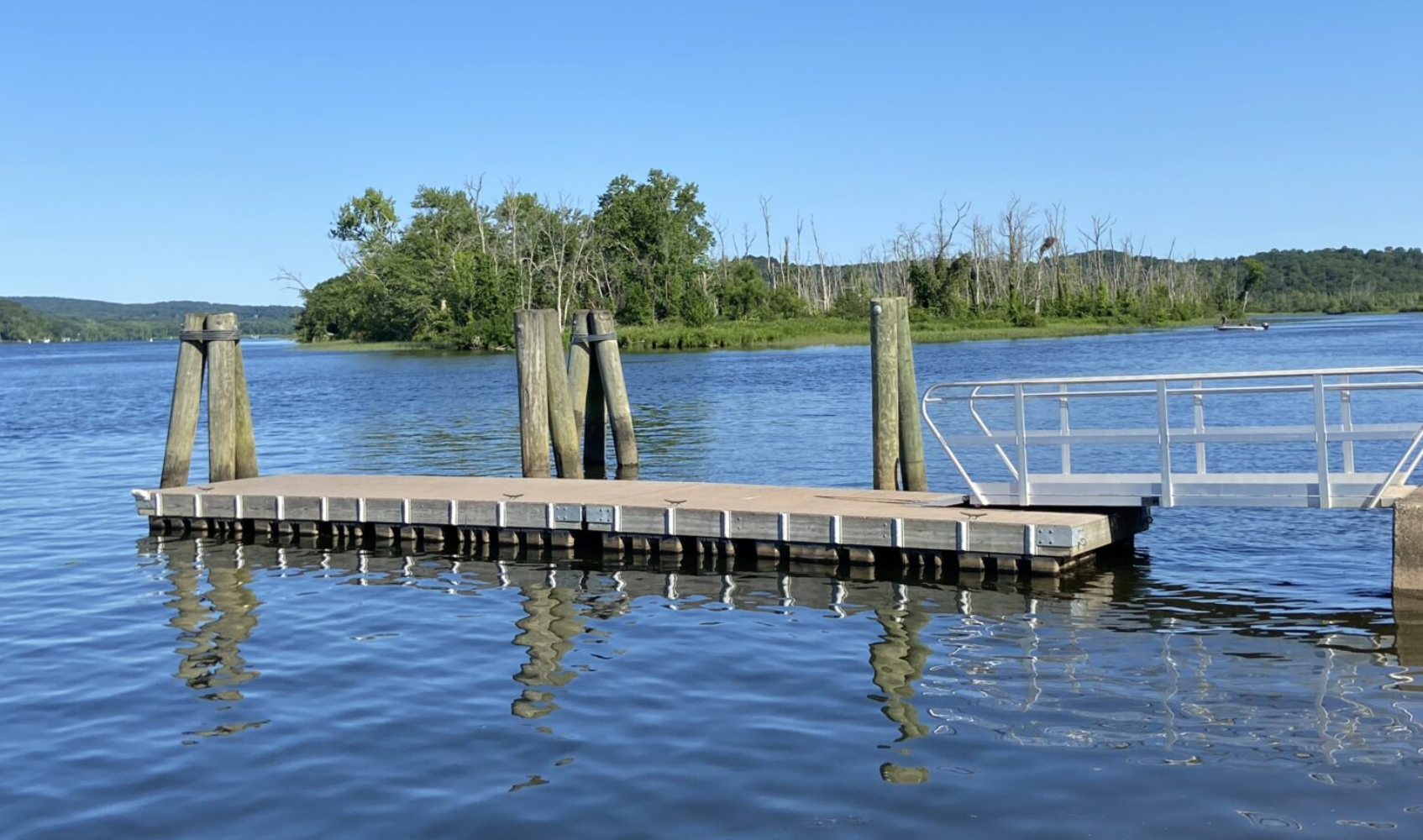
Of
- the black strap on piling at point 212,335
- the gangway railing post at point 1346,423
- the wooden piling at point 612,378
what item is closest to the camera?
the gangway railing post at point 1346,423

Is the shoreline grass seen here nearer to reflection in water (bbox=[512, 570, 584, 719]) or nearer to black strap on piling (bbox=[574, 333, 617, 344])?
black strap on piling (bbox=[574, 333, 617, 344])

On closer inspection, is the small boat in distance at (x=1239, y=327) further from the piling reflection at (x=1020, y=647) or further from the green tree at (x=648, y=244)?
the piling reflection at (x=1020, y=647)

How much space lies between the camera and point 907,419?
16.0 metres

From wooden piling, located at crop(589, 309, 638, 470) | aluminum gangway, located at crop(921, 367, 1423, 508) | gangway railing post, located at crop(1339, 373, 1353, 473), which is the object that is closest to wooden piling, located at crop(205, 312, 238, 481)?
wooden piling, located at crop(589, 309, 638, 470)

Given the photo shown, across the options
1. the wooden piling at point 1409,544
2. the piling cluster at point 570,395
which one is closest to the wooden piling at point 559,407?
the piling cluster at point 570,395

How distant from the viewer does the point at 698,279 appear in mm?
100188

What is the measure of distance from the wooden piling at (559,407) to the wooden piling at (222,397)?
4544 millimetres

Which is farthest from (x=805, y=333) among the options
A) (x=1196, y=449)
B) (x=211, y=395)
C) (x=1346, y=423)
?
(x=1346, y=423)

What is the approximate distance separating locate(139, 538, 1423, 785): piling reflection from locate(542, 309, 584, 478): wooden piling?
351 centimetres

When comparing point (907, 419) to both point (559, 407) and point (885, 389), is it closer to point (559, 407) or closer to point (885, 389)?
point (885, 389)

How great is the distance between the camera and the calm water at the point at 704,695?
24.8 ft

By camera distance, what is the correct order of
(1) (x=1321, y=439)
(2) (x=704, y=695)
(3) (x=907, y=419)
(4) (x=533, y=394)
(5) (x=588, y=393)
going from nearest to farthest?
(2) (x=704, y=695) < (1) (x=1321, y=439) < (3) (x=907, y=419) < (4) (x=533, y=394) < (5) (x=588, y=393)

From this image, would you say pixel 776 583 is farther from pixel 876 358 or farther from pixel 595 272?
pixel 595 272

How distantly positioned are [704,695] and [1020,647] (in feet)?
9.37
